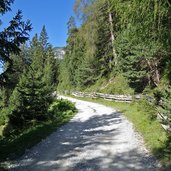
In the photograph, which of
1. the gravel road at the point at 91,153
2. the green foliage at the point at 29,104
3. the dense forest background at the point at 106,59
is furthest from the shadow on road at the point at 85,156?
the green foliage at the point at 29,104

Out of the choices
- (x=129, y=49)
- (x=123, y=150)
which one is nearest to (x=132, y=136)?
(x=123, y=150)

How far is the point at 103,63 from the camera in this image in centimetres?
5034

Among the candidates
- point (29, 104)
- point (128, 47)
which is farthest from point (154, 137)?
point (128, 47)

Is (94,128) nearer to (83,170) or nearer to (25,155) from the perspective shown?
(25,155)

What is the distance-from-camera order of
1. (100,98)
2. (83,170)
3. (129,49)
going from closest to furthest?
1. (83,170)
2. (129,49)
3. (100,98)

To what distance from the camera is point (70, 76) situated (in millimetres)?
70750

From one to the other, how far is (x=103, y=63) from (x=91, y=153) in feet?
133

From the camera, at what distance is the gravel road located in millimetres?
8719

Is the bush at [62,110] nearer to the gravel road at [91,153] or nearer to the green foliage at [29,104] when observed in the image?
the green foliage at [29,104]

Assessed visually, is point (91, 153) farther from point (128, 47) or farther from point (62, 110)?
point (128, 47)

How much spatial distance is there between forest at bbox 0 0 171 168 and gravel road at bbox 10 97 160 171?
6.46ft

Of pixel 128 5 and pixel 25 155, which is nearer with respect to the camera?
pixel 128 5

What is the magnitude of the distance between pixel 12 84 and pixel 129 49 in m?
16.5

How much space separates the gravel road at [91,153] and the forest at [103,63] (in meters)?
1.97
